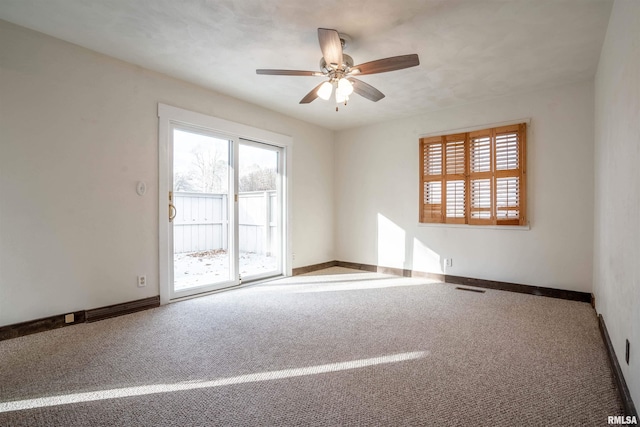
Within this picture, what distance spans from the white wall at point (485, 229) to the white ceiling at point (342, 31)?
500 mm

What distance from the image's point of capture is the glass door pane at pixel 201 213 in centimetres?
397

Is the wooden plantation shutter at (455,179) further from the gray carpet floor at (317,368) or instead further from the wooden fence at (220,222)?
the wooden fence at (220,222)

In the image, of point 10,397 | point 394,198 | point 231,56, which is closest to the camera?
point 10,397

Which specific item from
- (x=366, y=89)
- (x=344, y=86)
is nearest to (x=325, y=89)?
(x=344, y=86)

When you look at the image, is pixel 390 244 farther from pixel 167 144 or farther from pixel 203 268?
pixel 167 144

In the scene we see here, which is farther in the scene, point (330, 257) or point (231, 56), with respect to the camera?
point (330, 257)

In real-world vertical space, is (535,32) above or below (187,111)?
above

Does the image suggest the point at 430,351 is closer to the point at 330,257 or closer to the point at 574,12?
the point at 574,12

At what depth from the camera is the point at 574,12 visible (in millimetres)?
2504

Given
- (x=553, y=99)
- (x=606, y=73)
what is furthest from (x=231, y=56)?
(x=553, y=99)

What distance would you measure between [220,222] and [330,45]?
2845 mm

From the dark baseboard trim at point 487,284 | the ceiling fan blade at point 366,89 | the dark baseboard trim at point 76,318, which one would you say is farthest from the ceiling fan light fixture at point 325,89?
the dark baseboard trim at point 487,284

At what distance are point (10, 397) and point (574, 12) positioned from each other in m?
4.75

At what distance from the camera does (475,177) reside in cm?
459
